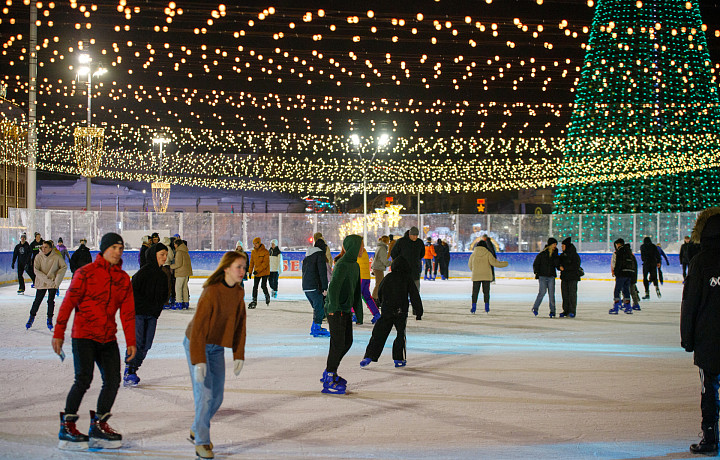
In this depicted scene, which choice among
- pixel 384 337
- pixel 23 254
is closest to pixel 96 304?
pixel 384 337

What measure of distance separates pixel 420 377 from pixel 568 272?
7745mm

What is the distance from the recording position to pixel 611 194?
1388 inches

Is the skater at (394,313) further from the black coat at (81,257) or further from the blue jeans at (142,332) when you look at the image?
the black coat at (81,257)

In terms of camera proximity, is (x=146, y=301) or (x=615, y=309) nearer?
(x=146, y=301)

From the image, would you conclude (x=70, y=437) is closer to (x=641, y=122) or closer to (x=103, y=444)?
(x=103, y=444)

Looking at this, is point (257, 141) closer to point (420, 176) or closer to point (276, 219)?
point (276, 219)

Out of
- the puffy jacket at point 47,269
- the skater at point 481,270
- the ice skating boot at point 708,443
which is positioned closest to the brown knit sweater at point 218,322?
the ice skating boot at point 708,443

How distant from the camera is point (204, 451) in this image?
4.93 meters

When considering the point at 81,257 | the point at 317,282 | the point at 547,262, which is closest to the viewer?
the point at 317,282

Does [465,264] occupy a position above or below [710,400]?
below

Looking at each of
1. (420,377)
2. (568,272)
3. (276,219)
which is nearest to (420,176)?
(276,219)

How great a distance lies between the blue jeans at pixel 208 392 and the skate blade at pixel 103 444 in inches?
23.4

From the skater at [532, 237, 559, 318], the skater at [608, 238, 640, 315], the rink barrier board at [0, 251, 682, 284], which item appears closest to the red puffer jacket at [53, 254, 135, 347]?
the skater at [532, 237, 559, 318]

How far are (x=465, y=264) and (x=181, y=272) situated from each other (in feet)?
59.4
